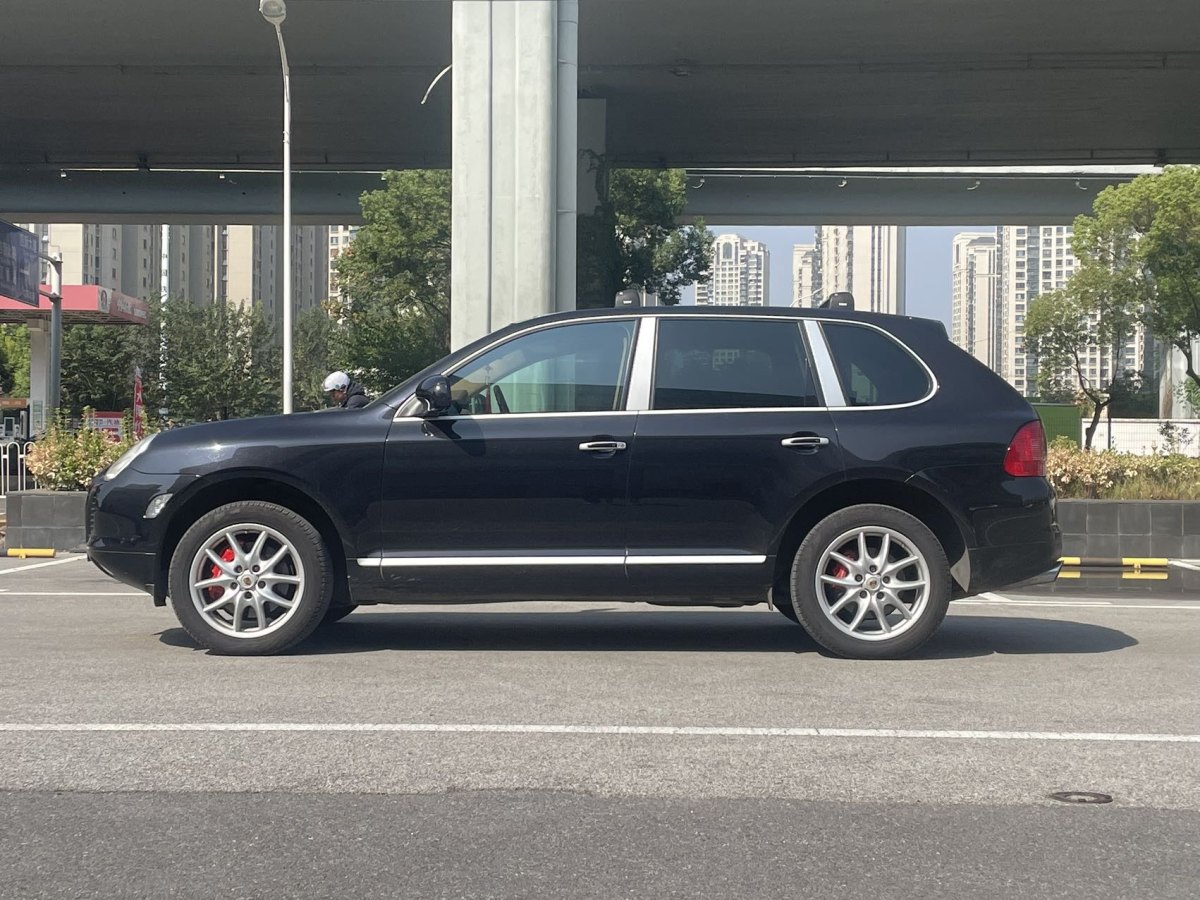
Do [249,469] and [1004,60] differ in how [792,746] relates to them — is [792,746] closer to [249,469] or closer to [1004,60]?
[249,469]

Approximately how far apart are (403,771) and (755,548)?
277cm

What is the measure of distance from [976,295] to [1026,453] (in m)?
156

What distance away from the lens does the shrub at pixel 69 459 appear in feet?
49.6

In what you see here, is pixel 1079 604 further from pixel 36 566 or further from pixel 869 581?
pixel 36 566

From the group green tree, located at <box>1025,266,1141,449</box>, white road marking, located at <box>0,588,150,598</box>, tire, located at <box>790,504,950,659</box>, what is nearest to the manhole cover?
tire, located at <box>790,504,950,659</box>

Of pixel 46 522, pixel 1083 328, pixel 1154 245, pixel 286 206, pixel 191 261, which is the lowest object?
pixel 46 522

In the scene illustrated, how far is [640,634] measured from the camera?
8328 millimetres

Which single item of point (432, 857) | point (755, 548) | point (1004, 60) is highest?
point (1004, 60)

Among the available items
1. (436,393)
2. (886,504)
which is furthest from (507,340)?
(886,504)

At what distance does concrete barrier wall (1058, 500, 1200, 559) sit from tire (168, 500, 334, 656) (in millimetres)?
8473

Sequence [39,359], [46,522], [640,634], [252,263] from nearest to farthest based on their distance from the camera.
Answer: [640,634]
[46,522]
[39,359]
[252,263]

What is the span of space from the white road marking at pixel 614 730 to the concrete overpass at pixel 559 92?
11939 mm

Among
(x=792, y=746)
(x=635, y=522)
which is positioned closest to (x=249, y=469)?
(x=635, y=522)

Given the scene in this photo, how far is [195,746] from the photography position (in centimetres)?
521
